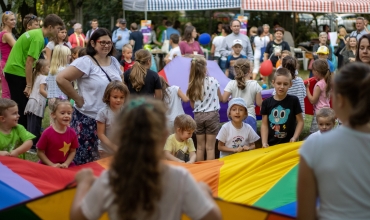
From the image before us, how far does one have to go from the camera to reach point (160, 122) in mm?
2588

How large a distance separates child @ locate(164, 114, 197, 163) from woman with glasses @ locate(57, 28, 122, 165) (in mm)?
793

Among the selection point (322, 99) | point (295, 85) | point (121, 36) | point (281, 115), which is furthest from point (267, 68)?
point (281, 115)

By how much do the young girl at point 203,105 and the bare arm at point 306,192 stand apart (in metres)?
4.95

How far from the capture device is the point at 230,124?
666 centimetres

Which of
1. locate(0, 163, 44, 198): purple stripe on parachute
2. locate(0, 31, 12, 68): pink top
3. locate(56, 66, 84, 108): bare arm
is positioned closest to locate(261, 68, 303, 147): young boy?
locate(56, 66, 84, 108): bare arm

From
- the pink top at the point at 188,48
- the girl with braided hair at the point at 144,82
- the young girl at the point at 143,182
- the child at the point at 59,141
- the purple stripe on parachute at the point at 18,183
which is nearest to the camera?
the young girl at the point at 143,182

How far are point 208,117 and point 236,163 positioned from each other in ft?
8.80

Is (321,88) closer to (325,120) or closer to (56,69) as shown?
(325,120)

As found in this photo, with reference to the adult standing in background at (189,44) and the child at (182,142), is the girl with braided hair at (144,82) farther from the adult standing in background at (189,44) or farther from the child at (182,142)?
the adult standing in background at (189,44)

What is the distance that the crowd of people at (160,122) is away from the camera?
2.56 m

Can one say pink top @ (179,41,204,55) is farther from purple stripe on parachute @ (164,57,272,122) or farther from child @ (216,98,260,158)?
child @ (216,98,260,158)

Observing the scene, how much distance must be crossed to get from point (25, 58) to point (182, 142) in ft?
9.63

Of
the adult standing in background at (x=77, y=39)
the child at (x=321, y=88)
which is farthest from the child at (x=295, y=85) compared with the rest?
the adult standing in background at (x=77, y=39)

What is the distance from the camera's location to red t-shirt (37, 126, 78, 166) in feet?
18.0
